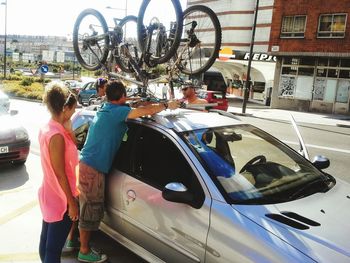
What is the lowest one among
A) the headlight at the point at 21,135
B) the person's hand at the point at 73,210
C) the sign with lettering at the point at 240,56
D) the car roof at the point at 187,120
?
the headlight at the point at 21,135

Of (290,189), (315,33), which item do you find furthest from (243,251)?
(315,33)

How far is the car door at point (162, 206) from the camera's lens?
266cm

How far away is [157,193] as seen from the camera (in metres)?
3.00

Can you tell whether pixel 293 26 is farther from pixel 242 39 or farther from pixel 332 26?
pixel 242 39

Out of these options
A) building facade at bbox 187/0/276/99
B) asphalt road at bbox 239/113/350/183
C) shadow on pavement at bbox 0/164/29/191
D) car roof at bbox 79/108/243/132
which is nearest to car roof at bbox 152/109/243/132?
car roof at bbox 79/108/243/132

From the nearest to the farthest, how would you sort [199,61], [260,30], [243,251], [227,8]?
[243,251] < [199,61] < [260,30] < [227,8]

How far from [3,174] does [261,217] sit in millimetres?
5236

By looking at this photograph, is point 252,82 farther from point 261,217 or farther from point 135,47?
point 261,217

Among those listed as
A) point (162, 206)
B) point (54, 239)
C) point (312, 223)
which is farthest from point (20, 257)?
point (312, 223)

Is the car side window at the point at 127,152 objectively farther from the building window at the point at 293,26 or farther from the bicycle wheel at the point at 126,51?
the building window at the point at 293,26

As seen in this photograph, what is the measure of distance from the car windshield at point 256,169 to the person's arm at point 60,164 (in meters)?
0.98

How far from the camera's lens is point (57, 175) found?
2.80 metres

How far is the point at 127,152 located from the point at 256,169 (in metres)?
1.19

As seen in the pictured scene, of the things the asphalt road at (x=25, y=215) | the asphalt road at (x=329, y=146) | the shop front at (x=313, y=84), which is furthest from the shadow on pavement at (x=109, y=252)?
the shop front at (x=313, y=84)
